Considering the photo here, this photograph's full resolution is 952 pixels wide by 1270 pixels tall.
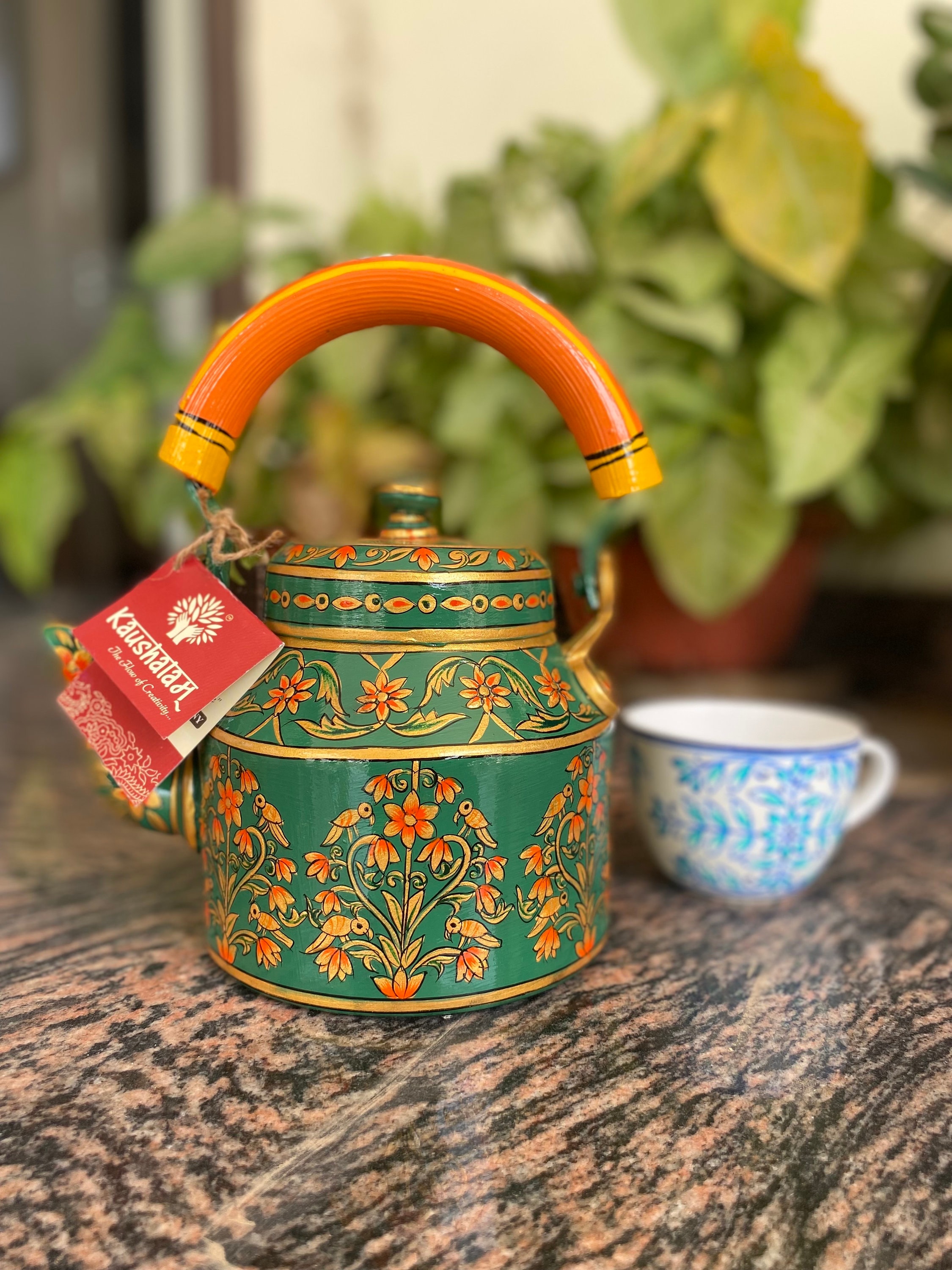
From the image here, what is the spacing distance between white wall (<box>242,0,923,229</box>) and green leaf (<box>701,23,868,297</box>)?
42 cm

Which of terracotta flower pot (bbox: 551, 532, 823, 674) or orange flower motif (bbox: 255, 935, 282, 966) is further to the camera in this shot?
terracotta flower pot (bbox: 551, 532, 823, 674)

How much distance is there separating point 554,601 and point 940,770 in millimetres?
669

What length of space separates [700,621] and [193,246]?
33.5 inches

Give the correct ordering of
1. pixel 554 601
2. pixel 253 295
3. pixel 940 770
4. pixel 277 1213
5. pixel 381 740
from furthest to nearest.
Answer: pixel 253 295 → pixel 940 770 → pixel 554 601 → pixel 381 740 → pixel 277 1213

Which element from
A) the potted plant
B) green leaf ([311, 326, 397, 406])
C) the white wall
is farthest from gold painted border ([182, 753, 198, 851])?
the white wall

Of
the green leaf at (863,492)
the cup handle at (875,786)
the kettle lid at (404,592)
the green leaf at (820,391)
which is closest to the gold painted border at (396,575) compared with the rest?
the kettle lid at (404,592)

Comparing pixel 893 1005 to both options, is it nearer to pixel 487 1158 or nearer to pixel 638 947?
pixel 638 947

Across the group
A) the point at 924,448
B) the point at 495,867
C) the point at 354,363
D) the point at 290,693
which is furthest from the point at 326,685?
the point at 924,448

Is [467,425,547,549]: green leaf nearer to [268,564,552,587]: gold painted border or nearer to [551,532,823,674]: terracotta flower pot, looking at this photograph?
[551,532,823,674]: terracotta flower pot

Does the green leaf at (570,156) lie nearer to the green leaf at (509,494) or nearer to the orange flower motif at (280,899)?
the green leaf at (509,494)

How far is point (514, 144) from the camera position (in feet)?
3.76

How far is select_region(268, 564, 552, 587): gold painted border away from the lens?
→ 1.54ft

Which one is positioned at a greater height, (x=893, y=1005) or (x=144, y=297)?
(x=144, y=297)

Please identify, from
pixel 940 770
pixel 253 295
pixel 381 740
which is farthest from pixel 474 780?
pixel 253 295
